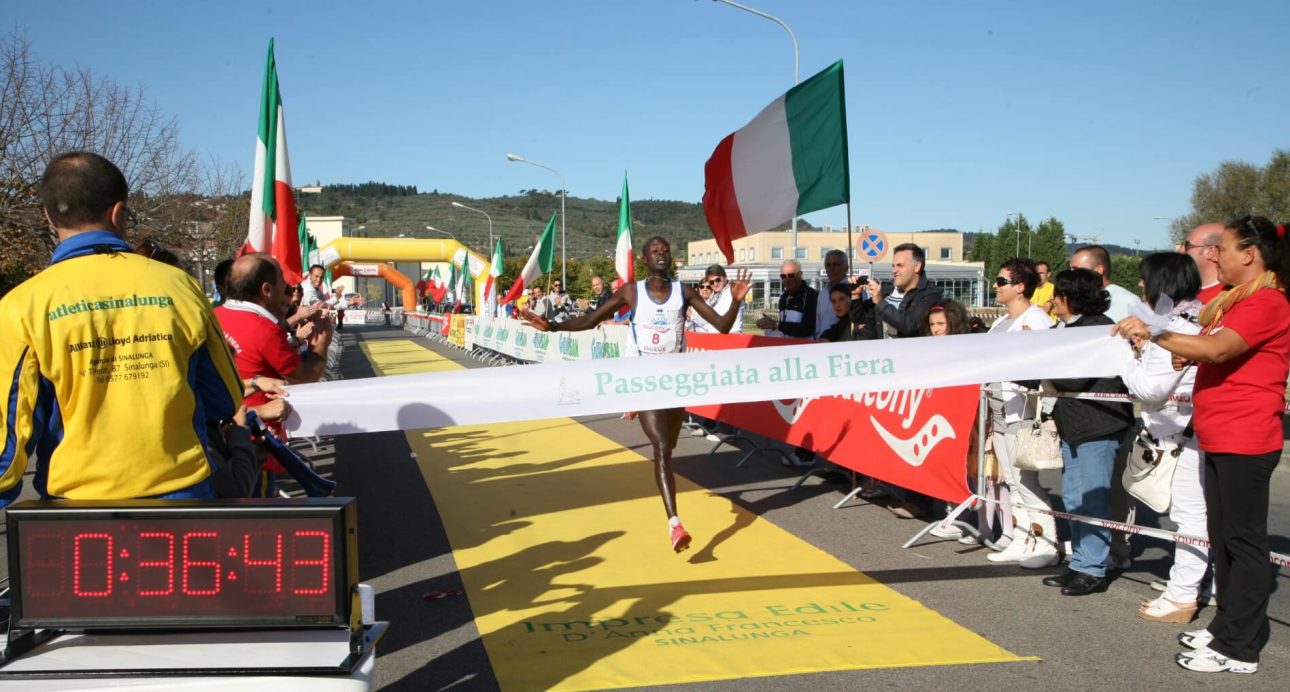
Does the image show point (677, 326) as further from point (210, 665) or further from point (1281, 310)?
point (210, 665)

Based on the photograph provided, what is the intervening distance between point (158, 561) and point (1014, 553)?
5.34 meters

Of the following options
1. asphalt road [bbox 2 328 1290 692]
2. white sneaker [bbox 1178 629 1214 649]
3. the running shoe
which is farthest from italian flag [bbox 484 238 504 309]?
white sneaker [bbox 1178 629 1214 649]

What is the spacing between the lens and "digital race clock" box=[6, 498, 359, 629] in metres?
2.71

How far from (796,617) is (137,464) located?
11.6ft

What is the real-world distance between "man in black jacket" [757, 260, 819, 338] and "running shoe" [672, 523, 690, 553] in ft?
16.2

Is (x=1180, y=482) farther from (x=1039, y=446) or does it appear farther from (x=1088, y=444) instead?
(x=1039, y=446)

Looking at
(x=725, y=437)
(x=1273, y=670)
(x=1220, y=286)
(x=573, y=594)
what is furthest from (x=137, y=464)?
(x=725, y=437)

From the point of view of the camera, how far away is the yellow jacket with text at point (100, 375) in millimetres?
2852

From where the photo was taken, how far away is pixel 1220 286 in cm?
641

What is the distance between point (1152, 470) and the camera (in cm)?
543

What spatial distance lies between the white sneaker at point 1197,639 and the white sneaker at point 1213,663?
0.18ft

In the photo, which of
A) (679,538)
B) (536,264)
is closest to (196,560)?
(679,538)

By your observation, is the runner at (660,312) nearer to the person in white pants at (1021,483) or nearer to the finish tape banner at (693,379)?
the finish tape banner at (693,379)

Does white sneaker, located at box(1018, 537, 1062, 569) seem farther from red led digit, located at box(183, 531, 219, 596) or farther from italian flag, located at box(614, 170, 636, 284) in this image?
italian flag, located at box(614, 170, 636, 284)
